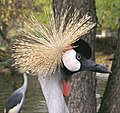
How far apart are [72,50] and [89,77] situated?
3803mm

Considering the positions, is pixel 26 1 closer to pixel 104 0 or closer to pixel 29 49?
pixel 104 0

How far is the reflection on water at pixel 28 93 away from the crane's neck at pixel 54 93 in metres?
Answer: 8.74

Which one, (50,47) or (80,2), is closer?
(50,47)

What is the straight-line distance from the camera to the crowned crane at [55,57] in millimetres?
3771

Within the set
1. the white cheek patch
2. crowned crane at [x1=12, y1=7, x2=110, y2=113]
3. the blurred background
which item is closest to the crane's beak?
crowned crane at [x1=12, y1=7, x2=110, y2=113]

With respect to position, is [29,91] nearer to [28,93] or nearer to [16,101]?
[28,93]

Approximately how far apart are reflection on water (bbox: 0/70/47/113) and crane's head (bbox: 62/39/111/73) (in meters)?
8.78

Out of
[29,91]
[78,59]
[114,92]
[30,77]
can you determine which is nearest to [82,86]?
[114,92]

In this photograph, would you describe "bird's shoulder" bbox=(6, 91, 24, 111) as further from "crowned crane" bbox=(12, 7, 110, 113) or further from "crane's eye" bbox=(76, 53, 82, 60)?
"crane's eye" bbox=(76, 53, 82, 60)

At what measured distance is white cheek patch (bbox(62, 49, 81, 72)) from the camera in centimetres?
Answer: 374

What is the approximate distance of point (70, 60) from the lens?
3.74m

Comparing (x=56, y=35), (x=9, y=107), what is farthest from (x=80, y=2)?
(x=9, y=107)

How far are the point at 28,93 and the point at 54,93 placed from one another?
43.7 feet

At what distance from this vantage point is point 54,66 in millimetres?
3801
